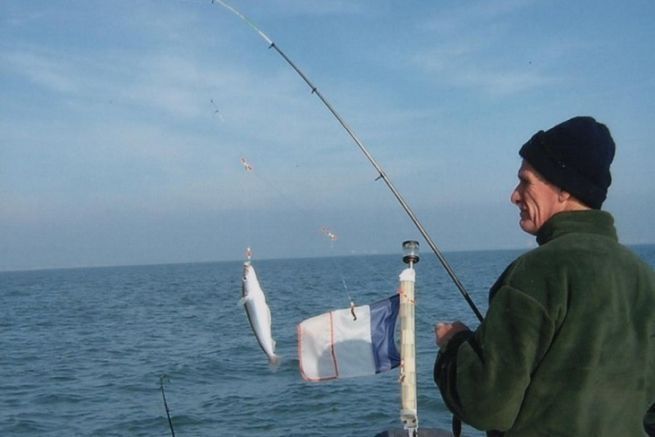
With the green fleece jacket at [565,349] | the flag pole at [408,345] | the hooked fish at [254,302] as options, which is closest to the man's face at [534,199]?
the green fleece jacket at [565,349]

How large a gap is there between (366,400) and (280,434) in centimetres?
213

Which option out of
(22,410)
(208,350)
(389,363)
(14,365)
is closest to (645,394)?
(389,363)

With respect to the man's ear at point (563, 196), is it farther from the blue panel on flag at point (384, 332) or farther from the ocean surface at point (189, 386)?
the ocean surface at point (189, 386)

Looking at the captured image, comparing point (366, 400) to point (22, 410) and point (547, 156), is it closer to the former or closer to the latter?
point (22, 410)

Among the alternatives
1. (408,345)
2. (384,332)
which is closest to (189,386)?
(384,332)

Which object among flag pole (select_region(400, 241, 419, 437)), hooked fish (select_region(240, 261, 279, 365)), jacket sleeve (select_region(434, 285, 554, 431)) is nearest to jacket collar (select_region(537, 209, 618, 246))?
jacket sleeve (select_region(434, 285, 554, 431))

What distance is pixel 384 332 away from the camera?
5.42 meters

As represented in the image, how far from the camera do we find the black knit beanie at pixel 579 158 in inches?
90.8

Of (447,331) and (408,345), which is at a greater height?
(447,331)

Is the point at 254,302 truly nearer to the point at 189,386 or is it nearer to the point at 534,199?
the point at 534,199

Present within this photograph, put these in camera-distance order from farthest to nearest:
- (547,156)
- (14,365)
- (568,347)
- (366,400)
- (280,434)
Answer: (14,365) → (366,400) → (280,434) → (547,156) → (568,347)

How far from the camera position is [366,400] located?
12.5m

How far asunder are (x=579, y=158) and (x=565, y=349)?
0.62m

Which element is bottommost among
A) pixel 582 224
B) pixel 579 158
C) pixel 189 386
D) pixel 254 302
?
pixel 189 386
